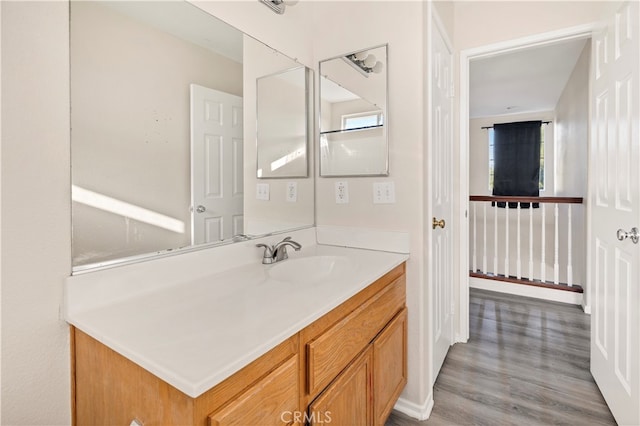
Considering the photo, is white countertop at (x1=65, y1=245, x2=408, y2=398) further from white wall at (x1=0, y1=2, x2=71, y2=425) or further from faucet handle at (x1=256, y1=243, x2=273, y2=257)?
faucet handle at (x1=256, y1=243, x2=273, y2=257)

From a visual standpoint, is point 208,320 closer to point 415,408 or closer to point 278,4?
point 415,408

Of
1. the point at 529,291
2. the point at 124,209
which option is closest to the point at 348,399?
the point at 124,209

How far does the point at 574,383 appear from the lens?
1.94 m

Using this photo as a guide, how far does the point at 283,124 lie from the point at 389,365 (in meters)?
1.35

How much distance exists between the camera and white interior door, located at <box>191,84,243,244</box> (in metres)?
1.30

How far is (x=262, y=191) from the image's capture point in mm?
1696

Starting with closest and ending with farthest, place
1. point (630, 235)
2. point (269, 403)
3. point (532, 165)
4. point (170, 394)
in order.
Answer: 1. point (170, 394)
2. point (269, 403)
3. point (630, 235)
4. point (532, 165)

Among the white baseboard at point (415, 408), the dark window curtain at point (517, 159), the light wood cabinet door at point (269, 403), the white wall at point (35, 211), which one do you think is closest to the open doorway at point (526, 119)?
the dark window curtain at point (517, 159)

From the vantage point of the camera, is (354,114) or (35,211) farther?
(354,114)

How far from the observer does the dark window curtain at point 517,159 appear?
520 centimetres

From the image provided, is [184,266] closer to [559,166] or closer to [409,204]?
[409,204]

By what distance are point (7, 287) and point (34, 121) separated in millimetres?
421

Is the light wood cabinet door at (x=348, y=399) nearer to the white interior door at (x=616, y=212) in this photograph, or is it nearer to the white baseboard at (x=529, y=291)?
the white interior door at (x=616, y=212)

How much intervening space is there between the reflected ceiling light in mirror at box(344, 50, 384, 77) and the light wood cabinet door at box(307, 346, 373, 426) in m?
1.37
